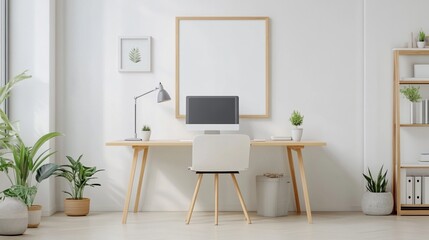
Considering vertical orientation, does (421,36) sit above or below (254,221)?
above

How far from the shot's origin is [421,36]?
212 inches

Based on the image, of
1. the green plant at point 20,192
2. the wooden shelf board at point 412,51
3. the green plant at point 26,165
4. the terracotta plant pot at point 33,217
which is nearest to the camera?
the green plant at point 20,192

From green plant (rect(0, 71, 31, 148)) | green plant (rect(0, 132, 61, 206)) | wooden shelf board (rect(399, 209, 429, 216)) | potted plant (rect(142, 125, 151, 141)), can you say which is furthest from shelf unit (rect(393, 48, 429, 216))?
green plant (rect(0, 71, 31, 148))

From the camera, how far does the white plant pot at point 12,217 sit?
4262 millimetres

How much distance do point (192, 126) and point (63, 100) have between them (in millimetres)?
1177

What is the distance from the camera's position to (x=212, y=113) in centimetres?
527

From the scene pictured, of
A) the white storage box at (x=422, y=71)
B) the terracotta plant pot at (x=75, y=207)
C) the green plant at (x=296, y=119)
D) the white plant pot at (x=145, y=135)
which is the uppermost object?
the white storage box at (x=422, y=71)

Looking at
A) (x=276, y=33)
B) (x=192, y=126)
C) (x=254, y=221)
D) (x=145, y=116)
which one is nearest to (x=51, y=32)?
(x=145, y=116)

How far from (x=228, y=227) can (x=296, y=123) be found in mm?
1127

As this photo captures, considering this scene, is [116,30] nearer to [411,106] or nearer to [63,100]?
[63,100]

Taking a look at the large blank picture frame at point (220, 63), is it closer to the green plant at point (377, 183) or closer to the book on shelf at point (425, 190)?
the green plant at point (377, 183)

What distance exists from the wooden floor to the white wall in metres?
0.32

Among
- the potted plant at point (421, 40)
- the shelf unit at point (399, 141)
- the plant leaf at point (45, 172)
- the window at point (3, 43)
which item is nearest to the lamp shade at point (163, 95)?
the plant leaf at point (45, 172)

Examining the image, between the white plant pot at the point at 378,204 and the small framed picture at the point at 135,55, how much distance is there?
84.9 inches
